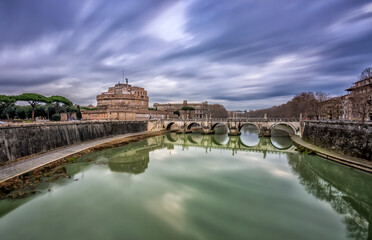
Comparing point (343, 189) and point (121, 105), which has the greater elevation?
point (121, 105)

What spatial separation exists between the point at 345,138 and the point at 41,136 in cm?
2607

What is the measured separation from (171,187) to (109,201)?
3.20 meters

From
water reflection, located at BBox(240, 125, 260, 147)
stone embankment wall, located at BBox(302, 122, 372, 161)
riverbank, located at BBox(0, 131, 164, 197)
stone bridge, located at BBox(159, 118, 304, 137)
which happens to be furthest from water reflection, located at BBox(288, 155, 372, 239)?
stone bridge, located at BBox(159, 118, 304, 137)

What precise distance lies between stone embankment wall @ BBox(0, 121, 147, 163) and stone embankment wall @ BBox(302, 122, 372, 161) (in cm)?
2503

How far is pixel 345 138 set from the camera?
15.2 meters

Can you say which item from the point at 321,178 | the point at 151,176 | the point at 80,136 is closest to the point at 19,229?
the point at 151,176

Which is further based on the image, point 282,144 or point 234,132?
point 234,132

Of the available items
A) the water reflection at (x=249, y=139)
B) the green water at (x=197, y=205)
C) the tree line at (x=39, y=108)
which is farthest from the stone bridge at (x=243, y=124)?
the tree line at (x=39, y=108)

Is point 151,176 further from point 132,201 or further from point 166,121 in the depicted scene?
point 166,121

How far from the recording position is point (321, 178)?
12078 millimetres

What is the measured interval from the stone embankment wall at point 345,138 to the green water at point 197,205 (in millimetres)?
2095

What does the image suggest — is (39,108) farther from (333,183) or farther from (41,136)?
(333,183)

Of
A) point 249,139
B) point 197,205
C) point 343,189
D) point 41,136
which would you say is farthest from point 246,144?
point 41,136

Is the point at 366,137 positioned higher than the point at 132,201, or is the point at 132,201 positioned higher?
the point at 366,137
